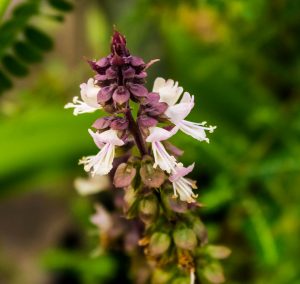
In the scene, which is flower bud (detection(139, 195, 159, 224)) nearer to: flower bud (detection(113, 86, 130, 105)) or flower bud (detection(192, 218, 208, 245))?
flower bud (detection(192, 218, 208, 245))

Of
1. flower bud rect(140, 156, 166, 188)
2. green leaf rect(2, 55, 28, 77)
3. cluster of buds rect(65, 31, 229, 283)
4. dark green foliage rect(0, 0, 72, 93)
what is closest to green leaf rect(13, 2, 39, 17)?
dark green foliage rect(0, 0, 72, 93)

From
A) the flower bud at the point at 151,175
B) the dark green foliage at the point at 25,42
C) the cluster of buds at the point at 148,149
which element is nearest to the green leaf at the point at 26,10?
the dark green foliage at the point at 25,42

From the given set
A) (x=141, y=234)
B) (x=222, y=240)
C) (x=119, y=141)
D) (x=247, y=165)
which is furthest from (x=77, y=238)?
(x=119, y=141)

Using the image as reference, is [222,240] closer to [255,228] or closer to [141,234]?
[255,228]

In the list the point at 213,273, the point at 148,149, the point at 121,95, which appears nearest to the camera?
the point at 121,95

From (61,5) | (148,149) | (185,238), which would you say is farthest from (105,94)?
(61,5)

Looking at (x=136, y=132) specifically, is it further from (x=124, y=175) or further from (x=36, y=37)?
(x=36, y=37)

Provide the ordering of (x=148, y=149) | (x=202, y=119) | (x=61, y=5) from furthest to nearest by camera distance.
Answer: (x=202, y=119)
(x=61, y=5)
(x=148, y=149)
